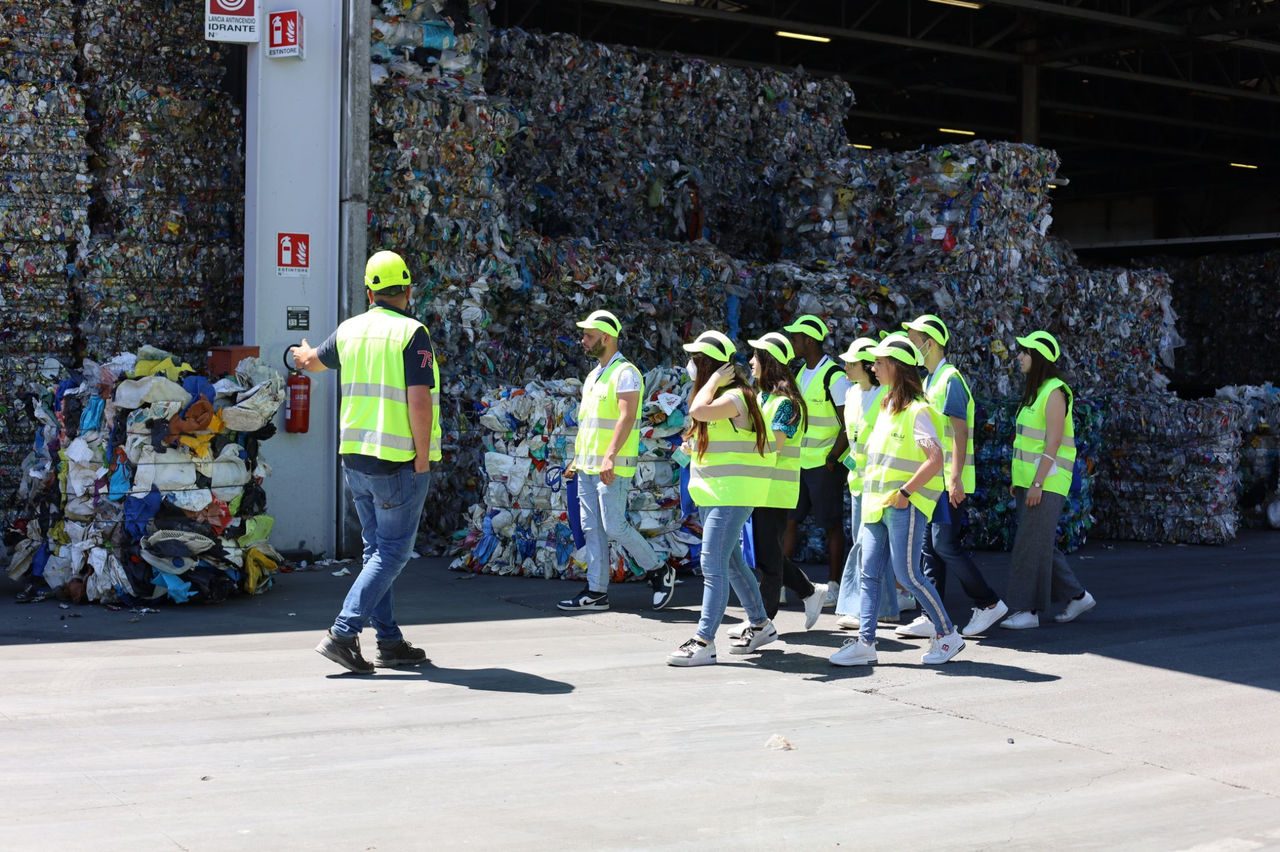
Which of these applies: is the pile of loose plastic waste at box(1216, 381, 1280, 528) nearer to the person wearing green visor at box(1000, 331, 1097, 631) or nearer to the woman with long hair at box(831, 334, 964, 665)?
the person wearing green visor at box(1000, 331, 1097, 631)

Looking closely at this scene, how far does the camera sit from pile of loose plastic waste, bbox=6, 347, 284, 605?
10477 millimetres

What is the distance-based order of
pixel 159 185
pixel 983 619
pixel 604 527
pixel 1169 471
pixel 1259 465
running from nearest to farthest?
pixel 983 619, pixel 604 527, pixel 159 185, pixel 1169 471, pixel 1259 465

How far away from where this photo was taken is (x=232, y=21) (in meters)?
12.5

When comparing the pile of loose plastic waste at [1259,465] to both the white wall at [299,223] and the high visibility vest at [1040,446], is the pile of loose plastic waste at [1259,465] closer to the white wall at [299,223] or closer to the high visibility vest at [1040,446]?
the high visibility vest at [1040,446]

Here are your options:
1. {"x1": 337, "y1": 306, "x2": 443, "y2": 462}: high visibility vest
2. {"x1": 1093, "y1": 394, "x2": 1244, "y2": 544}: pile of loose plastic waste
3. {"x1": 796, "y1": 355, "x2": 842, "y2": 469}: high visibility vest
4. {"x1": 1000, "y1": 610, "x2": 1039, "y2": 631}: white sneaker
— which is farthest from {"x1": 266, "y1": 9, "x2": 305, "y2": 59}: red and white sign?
{"x1": 1093, "y1": 394, "x2": 1244, "y2": 544}: pile of loose plastic waste

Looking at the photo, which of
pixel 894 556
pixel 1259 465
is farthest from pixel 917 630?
pixel 1259 465

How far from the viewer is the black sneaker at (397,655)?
336 inches

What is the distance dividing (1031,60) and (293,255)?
1861cm

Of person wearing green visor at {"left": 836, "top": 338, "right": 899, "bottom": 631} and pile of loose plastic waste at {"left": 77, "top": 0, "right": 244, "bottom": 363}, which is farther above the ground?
pile of loose plastic waste at {"left": 77, "top": 0, "right": 244, "bottom": 363}

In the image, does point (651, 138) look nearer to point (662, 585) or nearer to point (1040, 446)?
point (662, 585)

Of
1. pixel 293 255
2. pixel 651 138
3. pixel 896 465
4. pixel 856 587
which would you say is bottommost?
pixel 856 587

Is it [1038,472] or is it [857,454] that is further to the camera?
[1038,472]

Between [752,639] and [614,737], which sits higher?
[752,639]

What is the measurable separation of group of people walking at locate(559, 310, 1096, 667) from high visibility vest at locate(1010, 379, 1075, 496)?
0.01 metres
